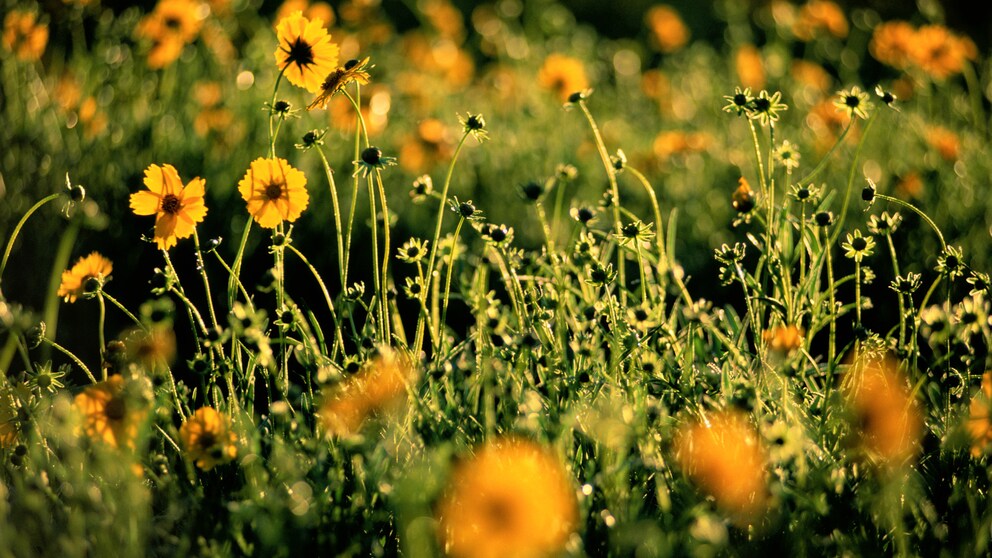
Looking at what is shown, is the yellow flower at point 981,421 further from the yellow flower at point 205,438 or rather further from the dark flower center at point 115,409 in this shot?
the dark flower center at point 115,409

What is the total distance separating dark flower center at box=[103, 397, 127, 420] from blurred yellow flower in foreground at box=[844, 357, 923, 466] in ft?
3.19

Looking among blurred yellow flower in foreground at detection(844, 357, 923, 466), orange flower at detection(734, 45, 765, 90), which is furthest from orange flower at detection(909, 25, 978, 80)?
blurred yellow flower in foreground at detection(844, 357, 923, 466)

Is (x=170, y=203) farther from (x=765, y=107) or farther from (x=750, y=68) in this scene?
(x=750, y=68)

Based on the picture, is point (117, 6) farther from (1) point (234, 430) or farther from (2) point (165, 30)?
(1) point (234, 430)

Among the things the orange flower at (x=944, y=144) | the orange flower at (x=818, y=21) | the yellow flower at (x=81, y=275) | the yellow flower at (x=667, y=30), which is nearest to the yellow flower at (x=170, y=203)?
the yellow flower at (x=81, y=275)

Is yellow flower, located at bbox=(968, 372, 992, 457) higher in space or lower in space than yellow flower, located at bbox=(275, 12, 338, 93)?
lower

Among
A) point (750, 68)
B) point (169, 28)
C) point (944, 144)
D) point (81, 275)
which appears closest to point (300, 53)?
point (81, 275)

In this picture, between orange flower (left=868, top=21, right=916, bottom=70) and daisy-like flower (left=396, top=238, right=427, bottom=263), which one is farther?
orange flower (left=868, top=21, right=916, bottom=70)

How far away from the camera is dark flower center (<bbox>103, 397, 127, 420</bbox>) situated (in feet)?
3.81

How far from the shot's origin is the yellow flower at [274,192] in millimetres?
1386

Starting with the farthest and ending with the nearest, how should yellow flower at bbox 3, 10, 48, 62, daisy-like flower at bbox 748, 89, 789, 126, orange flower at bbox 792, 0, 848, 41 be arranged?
orange flower at bbox 792, 0, 848, 41 < yellow flower at bbox 3, 10, 48, 62 < daisy-like flower at bbox 748, 89, 789, 126

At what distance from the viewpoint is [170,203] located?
1.36 m

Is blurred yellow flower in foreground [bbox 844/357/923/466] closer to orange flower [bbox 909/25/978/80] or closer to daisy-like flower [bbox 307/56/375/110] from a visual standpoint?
daisy-like flower [bbox 307/56/375/110]

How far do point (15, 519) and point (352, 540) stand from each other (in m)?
0.45
